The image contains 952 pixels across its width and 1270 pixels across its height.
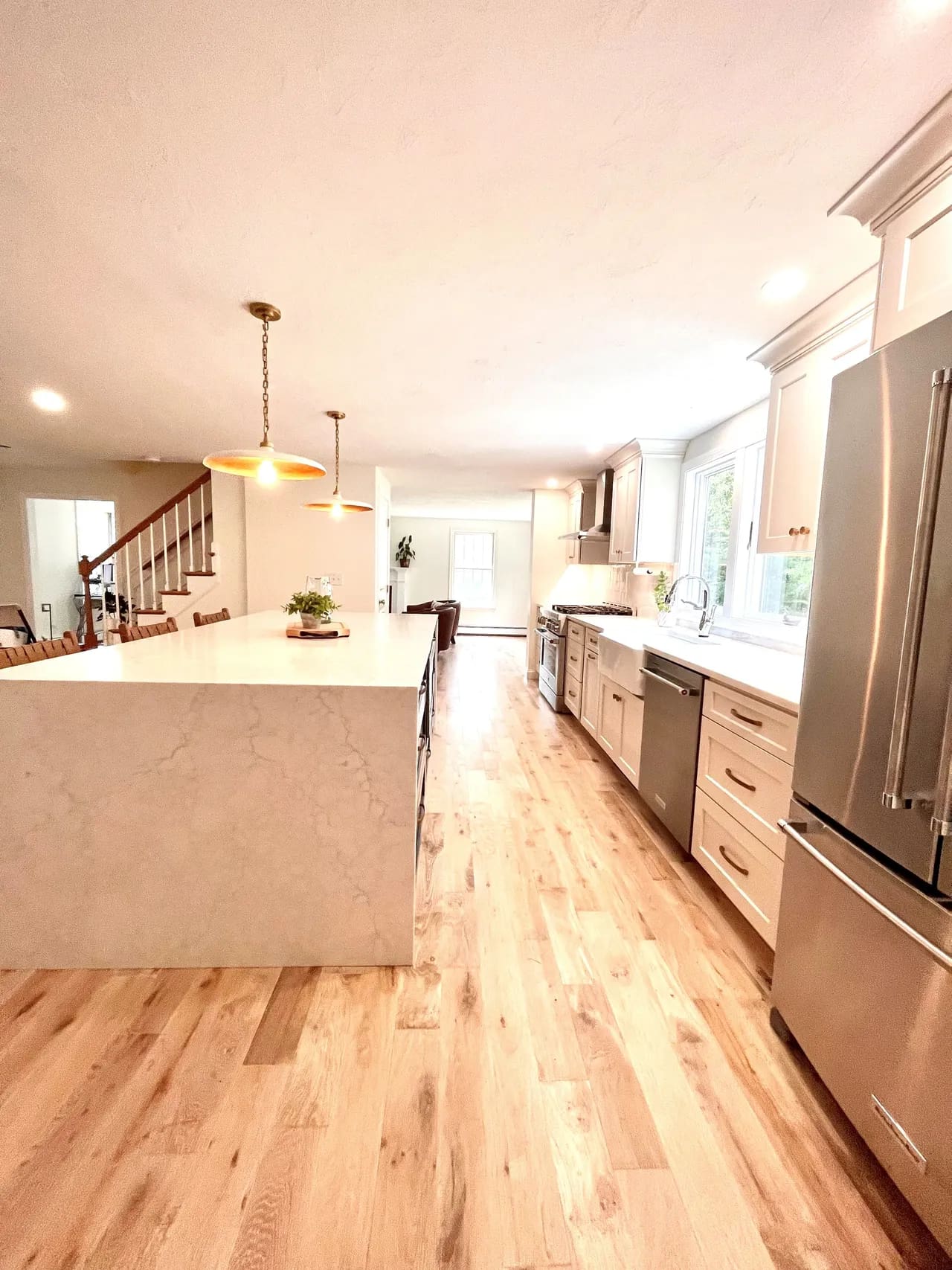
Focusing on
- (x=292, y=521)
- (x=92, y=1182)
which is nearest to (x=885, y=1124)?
(x=92, y=1182)

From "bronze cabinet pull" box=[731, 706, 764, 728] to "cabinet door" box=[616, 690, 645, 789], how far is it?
913 mm

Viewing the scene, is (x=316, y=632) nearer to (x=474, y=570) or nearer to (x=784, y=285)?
(x=784, y=285)

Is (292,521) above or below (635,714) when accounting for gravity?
above

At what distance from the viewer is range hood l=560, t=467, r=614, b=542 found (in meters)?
A: 5.23

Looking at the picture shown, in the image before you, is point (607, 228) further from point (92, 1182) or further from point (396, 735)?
point (92, 1182)

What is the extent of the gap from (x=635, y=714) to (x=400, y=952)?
6.18ft

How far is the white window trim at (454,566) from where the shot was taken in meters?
11.1

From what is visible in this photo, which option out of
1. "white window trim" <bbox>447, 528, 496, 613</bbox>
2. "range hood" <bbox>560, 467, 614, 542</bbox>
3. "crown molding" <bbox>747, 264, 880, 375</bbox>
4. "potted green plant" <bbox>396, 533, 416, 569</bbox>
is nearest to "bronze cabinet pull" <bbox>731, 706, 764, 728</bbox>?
"crown molding" <bbox>747, 264, 880, 375</bbox>

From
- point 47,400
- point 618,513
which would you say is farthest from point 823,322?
point 47,400

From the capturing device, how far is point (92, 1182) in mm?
1062

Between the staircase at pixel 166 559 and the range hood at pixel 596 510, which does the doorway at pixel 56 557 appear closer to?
the staircase at pixel 166 559

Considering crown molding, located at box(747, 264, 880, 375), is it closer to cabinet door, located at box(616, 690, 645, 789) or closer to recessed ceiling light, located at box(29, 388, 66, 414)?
cabinet door, located at box(616, 690, 645, 789)

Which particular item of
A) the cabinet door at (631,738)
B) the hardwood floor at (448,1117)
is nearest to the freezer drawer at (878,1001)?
the hardwood floor at (448,1117)

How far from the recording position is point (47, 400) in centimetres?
360
